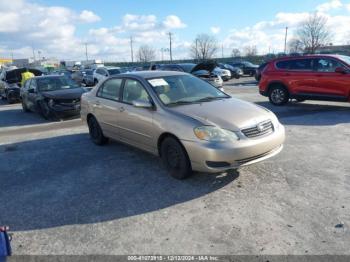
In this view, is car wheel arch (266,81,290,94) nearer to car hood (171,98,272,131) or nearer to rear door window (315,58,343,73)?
rear door window (315,58,343,73)

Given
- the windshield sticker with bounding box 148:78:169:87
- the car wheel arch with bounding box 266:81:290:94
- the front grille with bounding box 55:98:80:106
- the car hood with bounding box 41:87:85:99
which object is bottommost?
the front grille with bounding box 55:98:80:106

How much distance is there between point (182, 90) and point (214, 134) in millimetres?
1463

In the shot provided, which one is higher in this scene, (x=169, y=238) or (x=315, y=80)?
(x=315, y=80)

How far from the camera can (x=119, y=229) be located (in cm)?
350

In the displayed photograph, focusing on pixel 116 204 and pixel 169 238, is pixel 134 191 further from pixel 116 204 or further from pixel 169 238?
pixel 169 238

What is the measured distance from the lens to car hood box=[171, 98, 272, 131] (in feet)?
14.2

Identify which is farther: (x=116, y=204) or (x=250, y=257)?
(x=116, y=204)

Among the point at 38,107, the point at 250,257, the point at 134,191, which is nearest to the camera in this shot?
the point at 250,257

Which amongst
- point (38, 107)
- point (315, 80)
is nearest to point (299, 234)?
point (315, 80)

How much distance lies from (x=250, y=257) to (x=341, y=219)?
127 cm

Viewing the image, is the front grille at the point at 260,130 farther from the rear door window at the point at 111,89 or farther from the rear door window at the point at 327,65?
the rear door window at the point at 327,65

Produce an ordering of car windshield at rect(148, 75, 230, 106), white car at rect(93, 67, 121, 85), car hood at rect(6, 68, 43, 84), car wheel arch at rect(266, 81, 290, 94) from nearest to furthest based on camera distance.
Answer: car windshield at rect(148, 75, 230, 106), car wheel arch at rect(266, 81, 290, 94), car hood at rect(6, 68, 43, 84), white car at rect(93, 67, 121, 85)

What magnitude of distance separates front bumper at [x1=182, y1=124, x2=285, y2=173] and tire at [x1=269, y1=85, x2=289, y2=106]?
7.32 metres

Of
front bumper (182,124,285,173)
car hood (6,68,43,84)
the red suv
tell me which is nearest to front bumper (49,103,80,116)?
the red suv
